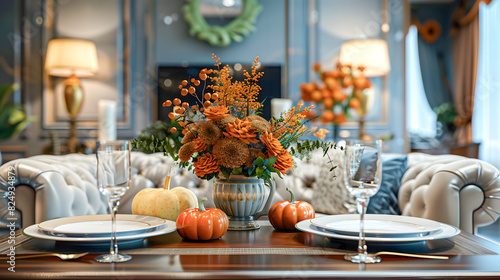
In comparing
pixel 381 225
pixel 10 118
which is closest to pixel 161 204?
pixel 381 225

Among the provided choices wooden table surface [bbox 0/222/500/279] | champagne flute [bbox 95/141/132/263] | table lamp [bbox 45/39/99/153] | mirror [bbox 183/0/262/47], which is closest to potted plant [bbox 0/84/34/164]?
table lamp [bbox 45/39/99/153]

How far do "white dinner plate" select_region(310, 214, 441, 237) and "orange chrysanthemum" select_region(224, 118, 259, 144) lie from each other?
0.26 m

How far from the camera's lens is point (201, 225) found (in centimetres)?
105

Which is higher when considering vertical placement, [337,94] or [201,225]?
[337,94]

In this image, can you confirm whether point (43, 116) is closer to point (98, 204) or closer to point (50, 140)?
point (50, 140)

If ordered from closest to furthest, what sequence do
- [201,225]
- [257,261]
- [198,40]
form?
1. [257,261]
2. [201,225]
3. [198,40]

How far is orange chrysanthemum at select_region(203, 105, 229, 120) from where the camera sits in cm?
113

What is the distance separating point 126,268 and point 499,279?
24.8 inches

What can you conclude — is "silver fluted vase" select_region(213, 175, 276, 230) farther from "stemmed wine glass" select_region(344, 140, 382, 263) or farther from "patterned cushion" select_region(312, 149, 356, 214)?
"patterned cushion" select_region(312, 149, 356, 214)

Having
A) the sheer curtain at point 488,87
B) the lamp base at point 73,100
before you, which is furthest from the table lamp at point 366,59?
the lamp base at point 73,100

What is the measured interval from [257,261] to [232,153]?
1.07ft

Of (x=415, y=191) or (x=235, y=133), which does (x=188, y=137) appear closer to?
(x=235, y=133)

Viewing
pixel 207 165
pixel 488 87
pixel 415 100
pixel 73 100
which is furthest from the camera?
pixel 415 100

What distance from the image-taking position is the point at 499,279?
774 mm
